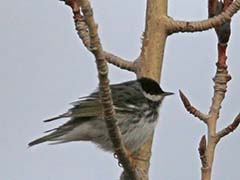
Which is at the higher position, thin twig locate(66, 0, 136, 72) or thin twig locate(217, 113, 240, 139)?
thin twig locate(66, 0, 136, 72)

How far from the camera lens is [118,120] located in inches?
177

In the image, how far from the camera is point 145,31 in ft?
12.9

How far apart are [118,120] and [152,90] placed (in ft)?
1.02

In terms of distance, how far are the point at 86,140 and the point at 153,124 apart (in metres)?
0.44

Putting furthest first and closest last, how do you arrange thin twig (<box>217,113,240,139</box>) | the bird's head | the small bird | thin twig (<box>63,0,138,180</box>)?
1. the small bird
2. the bird's head
3. thin twig (<box>217,113,240,139</box>)
4. thin twig (<box>63,0,138,180</box>)

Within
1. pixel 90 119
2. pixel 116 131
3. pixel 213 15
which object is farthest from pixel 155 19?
pixel 116 131

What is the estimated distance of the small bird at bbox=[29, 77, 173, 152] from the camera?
4254 mm


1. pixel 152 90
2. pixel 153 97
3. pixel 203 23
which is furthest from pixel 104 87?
pixel 153 97

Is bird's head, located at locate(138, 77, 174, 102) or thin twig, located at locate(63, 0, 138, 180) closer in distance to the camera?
thin twig, located at locate(63, 0, 138, 180)

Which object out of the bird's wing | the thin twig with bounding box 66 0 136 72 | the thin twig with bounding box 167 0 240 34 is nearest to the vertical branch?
the thin twig with bounding box 167 0 240 34

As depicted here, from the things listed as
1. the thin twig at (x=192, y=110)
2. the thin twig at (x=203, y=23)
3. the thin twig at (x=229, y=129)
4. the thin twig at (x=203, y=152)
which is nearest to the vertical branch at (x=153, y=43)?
the thin twig at (x=203, y=23)

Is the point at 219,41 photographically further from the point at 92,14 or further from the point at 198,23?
the point at 92,14

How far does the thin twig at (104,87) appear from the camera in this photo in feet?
7.53

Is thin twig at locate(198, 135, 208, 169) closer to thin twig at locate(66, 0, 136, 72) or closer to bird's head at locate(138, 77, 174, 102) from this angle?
bird's head at locate(138, 77, 174, 102)
